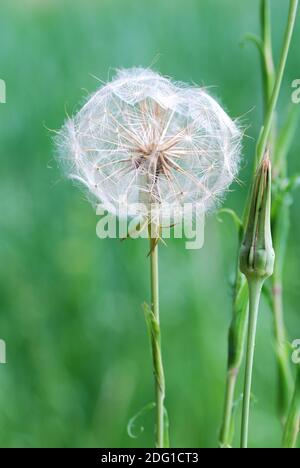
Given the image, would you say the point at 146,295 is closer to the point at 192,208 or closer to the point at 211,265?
the point at 211,265

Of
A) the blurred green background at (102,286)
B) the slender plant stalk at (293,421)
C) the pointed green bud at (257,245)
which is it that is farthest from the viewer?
the blurred green background at (102,286)

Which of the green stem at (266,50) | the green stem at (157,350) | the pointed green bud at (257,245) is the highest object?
the green stem at (266,50)

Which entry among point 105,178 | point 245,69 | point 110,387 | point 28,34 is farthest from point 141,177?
point 28,34

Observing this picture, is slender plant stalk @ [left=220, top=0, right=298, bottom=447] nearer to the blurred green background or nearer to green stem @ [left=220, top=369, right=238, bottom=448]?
green stem @ [left=220, top=369, right=238, bottom=448]

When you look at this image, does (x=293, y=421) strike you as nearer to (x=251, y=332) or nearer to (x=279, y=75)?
(x=251, y=332)

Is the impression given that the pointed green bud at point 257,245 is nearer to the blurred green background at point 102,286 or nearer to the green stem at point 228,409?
the green stem at point 228,409

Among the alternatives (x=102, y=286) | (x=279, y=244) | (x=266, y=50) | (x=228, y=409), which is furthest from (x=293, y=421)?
(x=102, y=286)

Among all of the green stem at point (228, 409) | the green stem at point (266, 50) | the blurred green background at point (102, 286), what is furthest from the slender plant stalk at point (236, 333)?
the blurred green background at point (102, 286)
